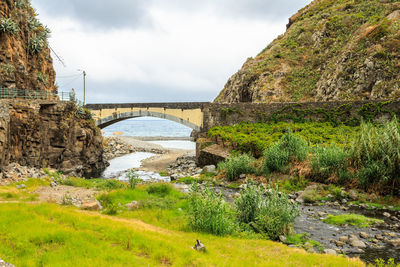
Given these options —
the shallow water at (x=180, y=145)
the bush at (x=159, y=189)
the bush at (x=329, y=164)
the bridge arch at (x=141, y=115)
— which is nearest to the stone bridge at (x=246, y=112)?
the bridge arch at (x=141, y=115)

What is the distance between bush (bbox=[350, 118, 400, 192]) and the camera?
13.5 meters

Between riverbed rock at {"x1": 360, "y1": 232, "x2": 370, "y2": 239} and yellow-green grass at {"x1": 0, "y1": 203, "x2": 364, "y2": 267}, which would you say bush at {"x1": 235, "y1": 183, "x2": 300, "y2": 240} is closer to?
yellow-green grass at {"x1": 0, "y1": 203, "x2": 364, "y2": 267}

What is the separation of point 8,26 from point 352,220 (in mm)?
27702

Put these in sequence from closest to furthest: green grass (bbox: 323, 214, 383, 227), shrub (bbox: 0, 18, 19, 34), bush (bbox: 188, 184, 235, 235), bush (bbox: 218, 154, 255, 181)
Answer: bush (bbox: 188, 184, 235, 235) → green grass (bbox: 323, 214, 383, 227) → bush (bbox: 218, 154, 255, 181) → shrub (bbox: 0, 18, 19, 34)

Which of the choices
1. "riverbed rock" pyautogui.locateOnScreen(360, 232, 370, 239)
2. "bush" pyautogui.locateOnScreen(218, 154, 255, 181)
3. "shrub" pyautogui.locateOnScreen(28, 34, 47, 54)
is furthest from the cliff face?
"shrub" pyautogui.locateOnScreen(28, 34, 47, 54)

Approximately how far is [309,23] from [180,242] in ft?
207

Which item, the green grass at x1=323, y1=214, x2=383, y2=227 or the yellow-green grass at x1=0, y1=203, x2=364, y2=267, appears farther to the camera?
the green grass at x1=323, y1=214, x2=383, y2=227

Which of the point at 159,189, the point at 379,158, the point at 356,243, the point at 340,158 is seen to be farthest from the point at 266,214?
the point at 340,158

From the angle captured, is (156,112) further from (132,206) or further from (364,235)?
(364,235)

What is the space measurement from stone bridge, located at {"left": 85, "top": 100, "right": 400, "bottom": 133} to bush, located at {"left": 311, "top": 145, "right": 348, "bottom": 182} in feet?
42.7

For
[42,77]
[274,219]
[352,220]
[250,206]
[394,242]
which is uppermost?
[42,77]

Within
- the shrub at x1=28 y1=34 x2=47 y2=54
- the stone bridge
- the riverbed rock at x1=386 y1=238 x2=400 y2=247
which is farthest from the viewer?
the shrub at x1=28 y1=34 x2=47 y2=54

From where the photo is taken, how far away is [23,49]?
2606cm

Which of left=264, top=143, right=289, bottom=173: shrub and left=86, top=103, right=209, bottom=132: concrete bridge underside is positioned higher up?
left=86, top=103, right=209, bottom=132: concrete bridge underside
